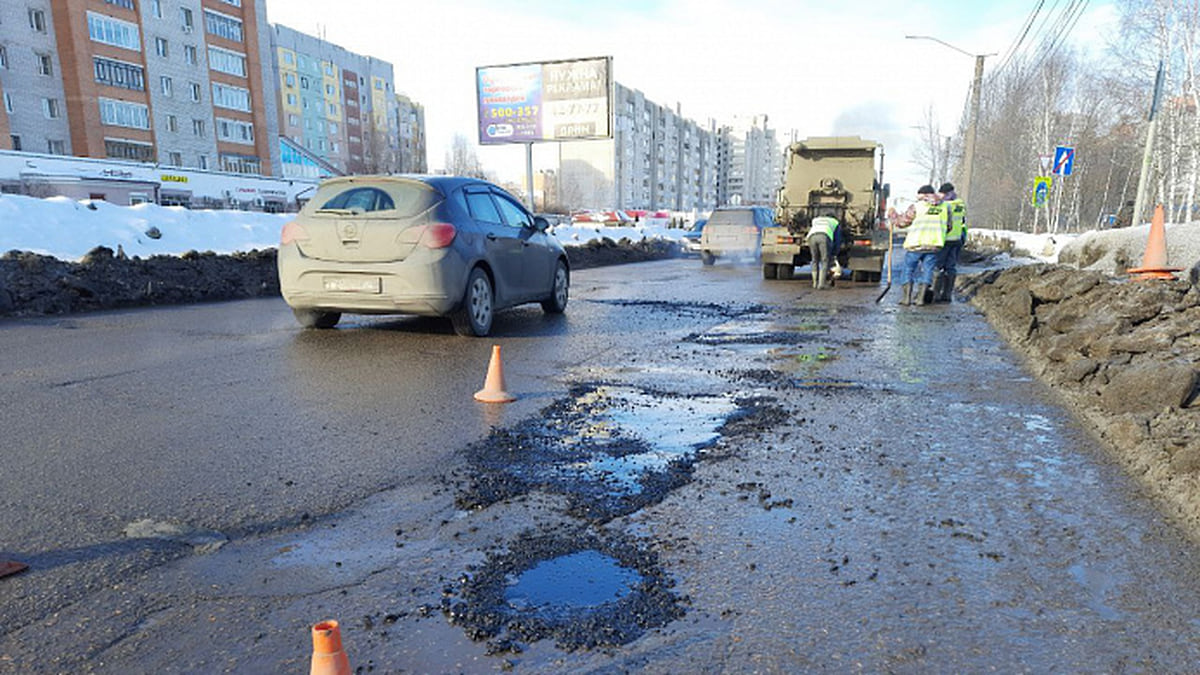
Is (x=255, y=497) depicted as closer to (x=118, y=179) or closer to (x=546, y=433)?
(x=546, y=433)

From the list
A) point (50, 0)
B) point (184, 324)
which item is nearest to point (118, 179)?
point (50, 0)

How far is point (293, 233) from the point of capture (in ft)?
24.6

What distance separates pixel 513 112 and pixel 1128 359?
3005 cm

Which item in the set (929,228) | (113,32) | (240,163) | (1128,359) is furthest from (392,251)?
(240,163)

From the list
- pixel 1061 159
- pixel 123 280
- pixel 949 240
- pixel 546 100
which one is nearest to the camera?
pixel 123 280

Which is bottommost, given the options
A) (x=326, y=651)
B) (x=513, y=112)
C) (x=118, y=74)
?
(x=326, y=651)

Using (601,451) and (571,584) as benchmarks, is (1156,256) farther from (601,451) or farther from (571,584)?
(571,584)

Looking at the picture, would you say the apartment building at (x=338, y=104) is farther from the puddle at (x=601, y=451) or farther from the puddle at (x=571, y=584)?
the puddle at (x=571, y=584)

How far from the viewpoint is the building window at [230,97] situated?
5816 centimetres

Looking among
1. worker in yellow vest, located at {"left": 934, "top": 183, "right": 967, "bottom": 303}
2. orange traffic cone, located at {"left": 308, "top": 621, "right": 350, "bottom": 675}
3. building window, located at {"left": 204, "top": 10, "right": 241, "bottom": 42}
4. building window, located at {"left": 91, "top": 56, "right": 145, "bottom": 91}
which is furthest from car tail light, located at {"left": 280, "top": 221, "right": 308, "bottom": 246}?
building window, located at {"left": 204, "top": 10, "right": 241, "bottom": 42}

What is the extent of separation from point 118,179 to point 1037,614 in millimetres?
50420

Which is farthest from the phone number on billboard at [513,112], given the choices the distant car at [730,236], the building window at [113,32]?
the building window at [113,32]

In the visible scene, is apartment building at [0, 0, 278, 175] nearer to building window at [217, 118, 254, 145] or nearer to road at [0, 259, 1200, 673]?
building window at [217, 118, 254, 145]

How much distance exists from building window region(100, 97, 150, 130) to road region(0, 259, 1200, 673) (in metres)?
54.9
